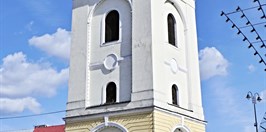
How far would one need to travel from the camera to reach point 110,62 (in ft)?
80.3

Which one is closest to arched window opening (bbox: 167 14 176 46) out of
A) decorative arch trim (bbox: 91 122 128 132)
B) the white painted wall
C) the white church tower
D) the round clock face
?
the white church tower

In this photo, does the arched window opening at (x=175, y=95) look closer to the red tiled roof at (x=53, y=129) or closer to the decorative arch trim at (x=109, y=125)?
the decorative arch trim at (x=109, y=125)

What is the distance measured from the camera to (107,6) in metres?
25.8

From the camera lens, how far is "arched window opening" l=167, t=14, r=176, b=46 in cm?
2573

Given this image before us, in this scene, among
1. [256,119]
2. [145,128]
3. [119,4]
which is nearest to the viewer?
[145,128]

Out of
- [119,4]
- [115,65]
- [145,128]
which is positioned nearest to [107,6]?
[119,4]

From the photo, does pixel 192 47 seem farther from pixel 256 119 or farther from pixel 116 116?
pixel 256 119

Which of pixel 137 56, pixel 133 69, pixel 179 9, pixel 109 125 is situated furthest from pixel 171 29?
pixel 109 125

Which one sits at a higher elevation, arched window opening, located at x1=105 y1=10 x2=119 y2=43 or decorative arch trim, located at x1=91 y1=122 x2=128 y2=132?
arched window opening, located at x1=105 y1=10 x2=119 y2=43

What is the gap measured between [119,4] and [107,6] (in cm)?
76

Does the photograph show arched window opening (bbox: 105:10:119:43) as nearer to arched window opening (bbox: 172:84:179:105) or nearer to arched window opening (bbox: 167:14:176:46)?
arched window opening (bbox: 167:14:176:46)

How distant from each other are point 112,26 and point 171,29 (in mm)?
3364

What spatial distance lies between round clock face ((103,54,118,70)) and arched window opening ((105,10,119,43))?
107 cm

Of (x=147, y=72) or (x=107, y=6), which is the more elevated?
(x=107, y=6)
